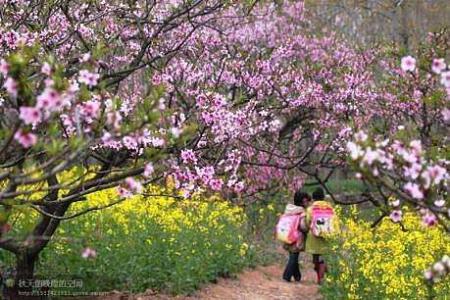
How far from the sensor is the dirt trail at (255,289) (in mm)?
8230

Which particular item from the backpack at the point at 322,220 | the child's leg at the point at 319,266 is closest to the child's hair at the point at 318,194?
the backpack at the point at 322,220

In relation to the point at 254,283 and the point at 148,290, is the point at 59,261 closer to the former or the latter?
the point at 148,290

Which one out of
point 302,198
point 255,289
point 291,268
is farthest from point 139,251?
point 302,198

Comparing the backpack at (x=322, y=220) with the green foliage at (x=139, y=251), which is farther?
the backpack at (x=322, y=220)

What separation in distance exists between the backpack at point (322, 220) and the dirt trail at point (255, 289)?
0.86 m

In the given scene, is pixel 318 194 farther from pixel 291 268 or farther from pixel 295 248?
pixel 291 268

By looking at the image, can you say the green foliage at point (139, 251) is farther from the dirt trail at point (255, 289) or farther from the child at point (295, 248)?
the child at point (295, 248)

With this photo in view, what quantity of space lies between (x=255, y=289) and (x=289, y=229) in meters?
1.15

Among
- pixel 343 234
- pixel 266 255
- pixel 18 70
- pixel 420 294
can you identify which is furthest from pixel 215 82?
pixel 18 70

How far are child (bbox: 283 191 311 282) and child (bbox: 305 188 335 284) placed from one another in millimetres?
285

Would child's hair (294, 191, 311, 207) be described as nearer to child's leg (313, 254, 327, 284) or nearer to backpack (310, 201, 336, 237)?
backpack (310, 201, 336, 237)

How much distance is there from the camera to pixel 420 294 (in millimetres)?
6918

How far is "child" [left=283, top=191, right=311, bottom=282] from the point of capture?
10.4 m

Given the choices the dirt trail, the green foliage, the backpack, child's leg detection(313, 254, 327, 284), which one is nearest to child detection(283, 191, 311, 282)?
the dirt trail
